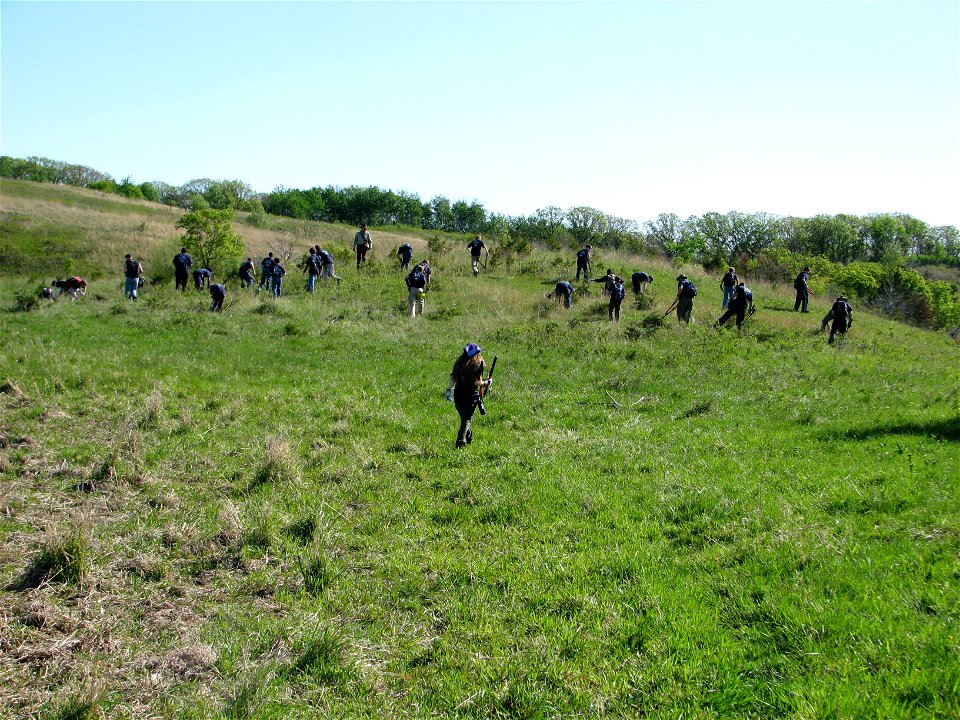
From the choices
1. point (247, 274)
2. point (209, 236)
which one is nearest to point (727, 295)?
point (247, 274)

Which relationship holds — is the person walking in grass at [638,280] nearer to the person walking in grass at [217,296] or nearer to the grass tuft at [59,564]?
the person walking in grass at [217,296]

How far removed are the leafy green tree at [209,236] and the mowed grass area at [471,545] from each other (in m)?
18.6

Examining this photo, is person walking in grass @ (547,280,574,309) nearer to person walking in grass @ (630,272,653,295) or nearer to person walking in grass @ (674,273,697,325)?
person walking in grass @ (630,272,653,295)

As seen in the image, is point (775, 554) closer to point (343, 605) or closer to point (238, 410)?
point (343, 605)

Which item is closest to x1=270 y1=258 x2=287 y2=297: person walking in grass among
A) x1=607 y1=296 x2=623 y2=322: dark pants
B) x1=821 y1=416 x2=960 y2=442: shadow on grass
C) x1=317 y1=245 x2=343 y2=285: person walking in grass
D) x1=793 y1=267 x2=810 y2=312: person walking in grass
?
x1=317 y1=245 x2=343 y2=285: person walking in grass

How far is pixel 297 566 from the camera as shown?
6.89 metres

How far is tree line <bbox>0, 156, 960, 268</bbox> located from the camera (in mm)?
98875

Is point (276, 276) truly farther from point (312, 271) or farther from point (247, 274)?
point (247, 274)

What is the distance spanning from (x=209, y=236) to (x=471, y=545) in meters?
30.7

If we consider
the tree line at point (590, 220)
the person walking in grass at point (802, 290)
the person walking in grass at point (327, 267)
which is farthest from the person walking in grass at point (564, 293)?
the tree line at point (590, 220)

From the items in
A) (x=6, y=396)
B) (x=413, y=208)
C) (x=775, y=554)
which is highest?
(x=413, y=208)

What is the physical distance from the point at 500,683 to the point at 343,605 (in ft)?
5.99

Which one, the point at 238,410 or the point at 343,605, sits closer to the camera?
the point at 343,605

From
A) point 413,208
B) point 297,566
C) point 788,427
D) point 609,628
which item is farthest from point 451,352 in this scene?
point 413,208
